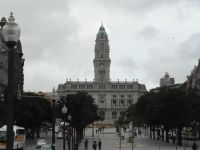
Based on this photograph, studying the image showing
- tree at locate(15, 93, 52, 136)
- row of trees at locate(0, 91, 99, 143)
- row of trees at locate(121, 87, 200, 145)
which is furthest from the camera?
tree at locate(15, 93, 52, 136)

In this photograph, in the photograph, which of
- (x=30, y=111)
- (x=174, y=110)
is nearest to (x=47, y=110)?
(x=30, y=111)

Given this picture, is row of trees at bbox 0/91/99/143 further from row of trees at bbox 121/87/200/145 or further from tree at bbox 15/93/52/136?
row of trees at bbox 121/87/200/145

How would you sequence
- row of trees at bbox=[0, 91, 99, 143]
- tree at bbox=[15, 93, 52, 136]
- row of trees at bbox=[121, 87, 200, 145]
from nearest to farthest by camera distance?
1. row of trees at bbox=[0, 91, 99, 143]
2. row of trees at bbox=[121, 87, 200, 145]
3. tree at bbox=[15, 93, 52, 136]

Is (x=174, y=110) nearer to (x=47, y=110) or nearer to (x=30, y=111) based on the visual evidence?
(x=30, y=111)

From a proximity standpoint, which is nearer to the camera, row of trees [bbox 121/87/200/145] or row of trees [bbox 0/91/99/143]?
row of trees [bbox 0/91/99/143]

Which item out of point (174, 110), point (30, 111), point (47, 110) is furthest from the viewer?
point (47, 110)

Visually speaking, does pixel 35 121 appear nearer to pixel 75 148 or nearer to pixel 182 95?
pixel 182 95

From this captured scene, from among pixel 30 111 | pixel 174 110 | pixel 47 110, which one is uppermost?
pixel 47 110

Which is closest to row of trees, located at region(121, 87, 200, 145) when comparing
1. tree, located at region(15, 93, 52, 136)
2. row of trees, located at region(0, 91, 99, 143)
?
row of trees, located at region(0, 91, 99, 143)

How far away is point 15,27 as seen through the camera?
54.4 ft

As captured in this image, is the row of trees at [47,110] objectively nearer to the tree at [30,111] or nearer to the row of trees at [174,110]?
the tree at [30,111]

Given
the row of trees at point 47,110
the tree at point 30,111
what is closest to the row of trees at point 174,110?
the row of trees at point 47,110

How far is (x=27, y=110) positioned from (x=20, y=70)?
41614 millimetres

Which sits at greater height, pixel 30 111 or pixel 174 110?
pixel 30 111
